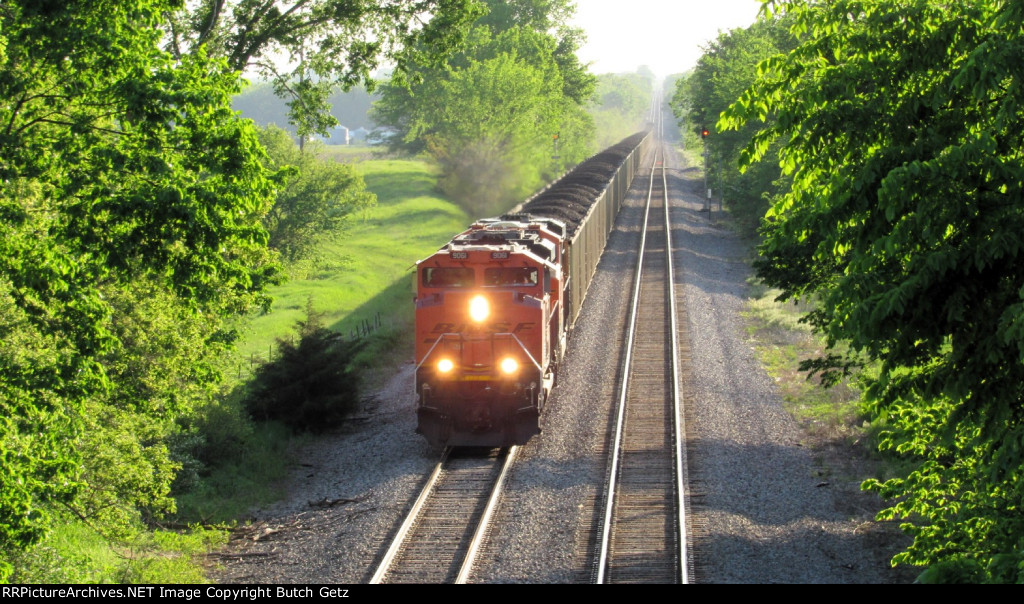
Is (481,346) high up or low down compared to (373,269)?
up

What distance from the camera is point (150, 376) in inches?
593

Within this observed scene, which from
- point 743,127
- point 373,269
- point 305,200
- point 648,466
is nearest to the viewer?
point 648,466

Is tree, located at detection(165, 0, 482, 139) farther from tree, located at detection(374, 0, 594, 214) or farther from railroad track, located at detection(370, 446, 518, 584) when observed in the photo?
tree, located at detection(374, 0, 594, 214)

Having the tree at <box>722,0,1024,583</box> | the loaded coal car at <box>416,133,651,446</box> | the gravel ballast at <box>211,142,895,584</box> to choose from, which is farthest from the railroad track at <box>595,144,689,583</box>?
the tree at <box>722,0,1024,583</box>

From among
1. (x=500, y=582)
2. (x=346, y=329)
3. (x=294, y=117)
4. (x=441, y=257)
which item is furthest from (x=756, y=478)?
(x=346, y=329)

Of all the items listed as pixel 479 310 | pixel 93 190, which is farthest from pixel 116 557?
pixel 479 310

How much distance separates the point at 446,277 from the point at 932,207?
1158 centimetres

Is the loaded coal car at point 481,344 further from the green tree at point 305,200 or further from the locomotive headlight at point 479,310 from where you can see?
the green tree at point 305,200

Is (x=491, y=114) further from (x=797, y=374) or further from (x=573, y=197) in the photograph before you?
(x=797, y=374)

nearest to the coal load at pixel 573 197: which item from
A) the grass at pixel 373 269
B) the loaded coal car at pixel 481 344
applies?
the grass at pixel 373 269

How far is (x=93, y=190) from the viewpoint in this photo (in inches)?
375

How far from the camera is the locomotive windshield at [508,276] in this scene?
56.7 feet

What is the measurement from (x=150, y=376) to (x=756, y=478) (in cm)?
1056

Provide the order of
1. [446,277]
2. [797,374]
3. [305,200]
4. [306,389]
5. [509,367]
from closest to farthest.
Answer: [509,367] → [446,277] → [306,389] → [797,374] → [305,200]
